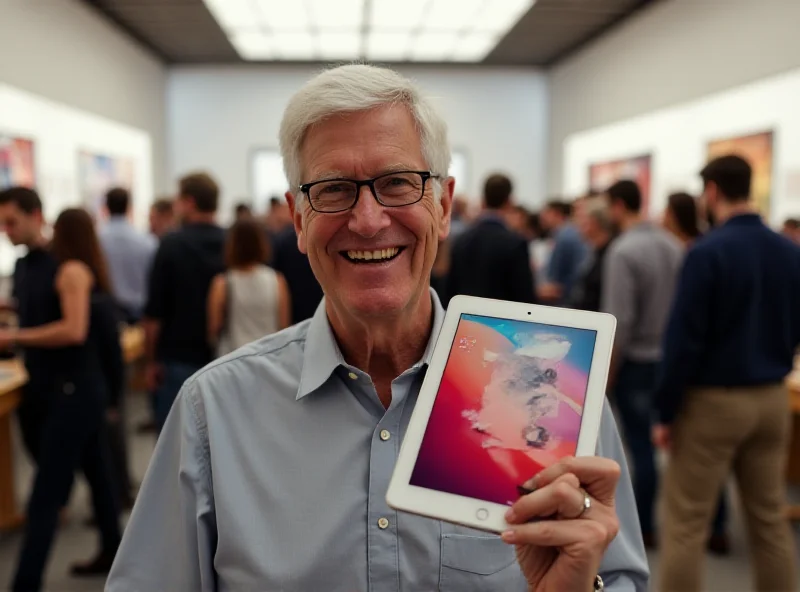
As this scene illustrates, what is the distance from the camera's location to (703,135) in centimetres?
687

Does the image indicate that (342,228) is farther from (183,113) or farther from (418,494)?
(183,113)

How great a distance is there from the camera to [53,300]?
280 centimetres

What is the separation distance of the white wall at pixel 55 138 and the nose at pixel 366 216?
5447 millimetres

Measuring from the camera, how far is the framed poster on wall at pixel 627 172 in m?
8.12

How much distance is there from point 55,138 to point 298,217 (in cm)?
664

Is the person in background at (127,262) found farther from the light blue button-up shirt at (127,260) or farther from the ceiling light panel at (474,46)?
the ceiling light panel at (474,46)

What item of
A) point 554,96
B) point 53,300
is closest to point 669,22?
point 554,96

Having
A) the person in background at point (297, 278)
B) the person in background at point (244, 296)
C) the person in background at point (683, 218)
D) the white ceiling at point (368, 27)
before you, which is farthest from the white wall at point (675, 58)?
the person in background at point (244, 296)

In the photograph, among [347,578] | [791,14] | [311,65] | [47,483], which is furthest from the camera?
[311,65]

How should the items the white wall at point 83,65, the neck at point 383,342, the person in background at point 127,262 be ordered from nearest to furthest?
the neck at point 383,342 → the person in background at point 127,262 → the white wall at point 83,65

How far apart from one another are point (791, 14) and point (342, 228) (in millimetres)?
5829

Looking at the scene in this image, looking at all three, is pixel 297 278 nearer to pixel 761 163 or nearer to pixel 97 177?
pixel 761 163

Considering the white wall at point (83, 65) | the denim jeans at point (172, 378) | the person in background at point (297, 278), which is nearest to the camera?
the denim jeans at point (172, 378)

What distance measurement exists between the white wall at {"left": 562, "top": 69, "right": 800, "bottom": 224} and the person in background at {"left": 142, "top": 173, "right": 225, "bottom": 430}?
4574 mm
